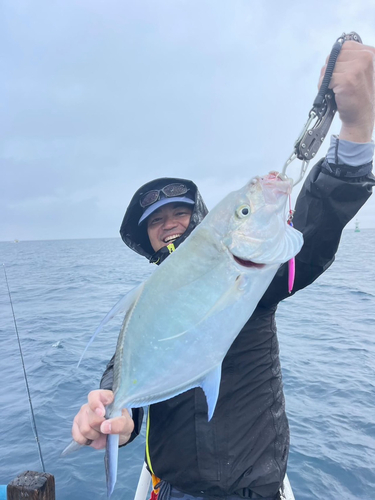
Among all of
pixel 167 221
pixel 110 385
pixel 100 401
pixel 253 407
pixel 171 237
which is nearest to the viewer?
pixel 100 401

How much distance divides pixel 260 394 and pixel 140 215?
179 cm

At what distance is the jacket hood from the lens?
307 cm

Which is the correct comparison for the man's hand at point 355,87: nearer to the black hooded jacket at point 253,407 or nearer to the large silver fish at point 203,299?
the black hooded jacket at point 253,407

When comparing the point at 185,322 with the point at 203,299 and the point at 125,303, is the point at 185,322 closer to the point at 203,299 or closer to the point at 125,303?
the point at 203,299

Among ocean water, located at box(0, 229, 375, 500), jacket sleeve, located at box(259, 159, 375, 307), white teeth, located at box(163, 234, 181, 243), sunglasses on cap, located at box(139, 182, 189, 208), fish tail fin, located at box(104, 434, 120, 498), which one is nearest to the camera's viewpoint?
fish tail fin, located at box(104, 434, 120, 498)

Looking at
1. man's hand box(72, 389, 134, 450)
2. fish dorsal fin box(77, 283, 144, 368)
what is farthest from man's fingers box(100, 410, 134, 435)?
fish dorsal fin box(77, 283, 144, 368)

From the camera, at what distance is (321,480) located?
489 cm

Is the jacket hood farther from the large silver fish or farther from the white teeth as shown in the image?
the large silver fish

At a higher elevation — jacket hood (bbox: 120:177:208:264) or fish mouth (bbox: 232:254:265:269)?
jacket hood (bbox: 120:177:208:264)

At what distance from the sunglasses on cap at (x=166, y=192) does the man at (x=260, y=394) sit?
3.88 ft

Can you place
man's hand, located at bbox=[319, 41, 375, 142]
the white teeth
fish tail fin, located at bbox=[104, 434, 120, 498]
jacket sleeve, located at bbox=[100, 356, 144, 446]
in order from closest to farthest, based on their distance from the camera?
fish tail fin, located at bbox=[104, 434, 120, 498] < man's hand, located at bbox=[319, 41, 375, 142] < jacket sleeve, located at bbox=[100, 356, 144, 446] < the white teeth

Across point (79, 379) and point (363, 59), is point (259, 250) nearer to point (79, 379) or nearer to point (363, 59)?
point (363, 59)

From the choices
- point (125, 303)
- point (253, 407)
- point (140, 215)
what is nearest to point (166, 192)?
point (140, 215)

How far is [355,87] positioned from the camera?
1.91 metres
